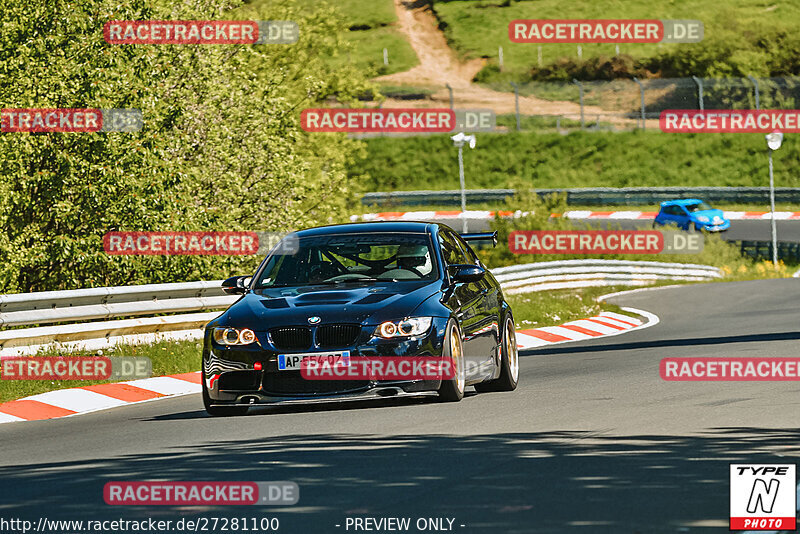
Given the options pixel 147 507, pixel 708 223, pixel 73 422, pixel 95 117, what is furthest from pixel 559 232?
pixel 147 507

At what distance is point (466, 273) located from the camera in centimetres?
1216

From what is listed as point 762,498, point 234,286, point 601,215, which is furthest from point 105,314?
point 601,215

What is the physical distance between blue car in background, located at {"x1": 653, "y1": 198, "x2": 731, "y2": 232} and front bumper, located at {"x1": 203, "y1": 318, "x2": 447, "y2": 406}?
125 ft

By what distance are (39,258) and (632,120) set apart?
164 ft

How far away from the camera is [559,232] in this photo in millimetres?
38469

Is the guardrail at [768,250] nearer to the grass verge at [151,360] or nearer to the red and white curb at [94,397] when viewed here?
the grass verge at [151,360]

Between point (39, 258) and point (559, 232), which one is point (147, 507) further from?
point (559, 232)

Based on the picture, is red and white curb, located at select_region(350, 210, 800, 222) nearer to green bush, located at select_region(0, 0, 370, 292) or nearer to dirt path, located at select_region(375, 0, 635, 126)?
dirt path, located at select_region(375, 0, 635, 126)

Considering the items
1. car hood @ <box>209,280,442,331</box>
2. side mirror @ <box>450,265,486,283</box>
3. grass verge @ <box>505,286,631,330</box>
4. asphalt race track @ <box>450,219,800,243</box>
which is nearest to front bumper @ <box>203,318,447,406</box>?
car hood @ <box>209,280,442,331</box>

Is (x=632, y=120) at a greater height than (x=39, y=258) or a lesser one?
greater

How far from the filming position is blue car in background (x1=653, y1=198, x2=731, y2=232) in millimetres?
48500

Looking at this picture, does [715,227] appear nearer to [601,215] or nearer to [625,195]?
[601,215]

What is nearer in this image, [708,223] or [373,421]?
[373,421]

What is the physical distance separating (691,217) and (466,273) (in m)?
37.9
